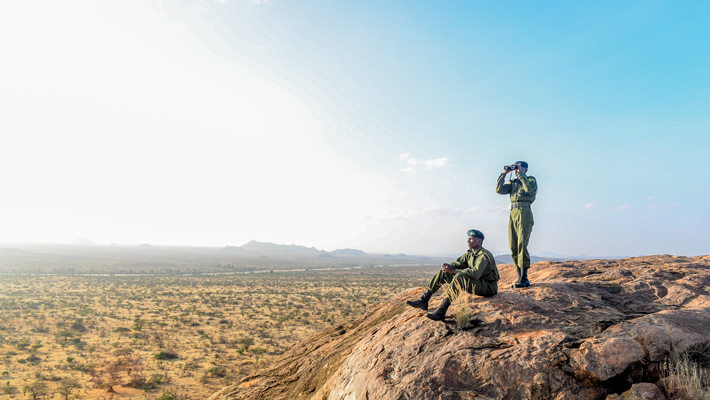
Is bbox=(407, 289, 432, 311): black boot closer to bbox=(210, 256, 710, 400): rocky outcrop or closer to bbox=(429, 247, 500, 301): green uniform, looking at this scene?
bbox=(210, 256, 710, 400): rocky outcrop

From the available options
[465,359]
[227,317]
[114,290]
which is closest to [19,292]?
[114,290]

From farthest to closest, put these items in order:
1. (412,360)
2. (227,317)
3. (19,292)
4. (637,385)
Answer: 1. (19,292)
2. (227,317)
3. (412,360)
4. (637,385)

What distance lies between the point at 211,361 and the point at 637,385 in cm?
1639

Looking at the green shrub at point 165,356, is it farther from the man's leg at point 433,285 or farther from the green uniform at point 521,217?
the green uniform at point 521,217

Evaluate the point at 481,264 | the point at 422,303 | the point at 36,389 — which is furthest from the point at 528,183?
the point at 36,389

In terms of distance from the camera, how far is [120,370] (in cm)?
1449

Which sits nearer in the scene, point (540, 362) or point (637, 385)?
point (637, 385)

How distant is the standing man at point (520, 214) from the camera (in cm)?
676

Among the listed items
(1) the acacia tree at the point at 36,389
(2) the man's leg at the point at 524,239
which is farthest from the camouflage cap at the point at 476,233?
(1) the acacia tree at the point at 36,389

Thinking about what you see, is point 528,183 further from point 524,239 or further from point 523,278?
point 523,278

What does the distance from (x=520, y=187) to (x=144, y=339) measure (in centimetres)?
2107

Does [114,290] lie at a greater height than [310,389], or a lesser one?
lesser

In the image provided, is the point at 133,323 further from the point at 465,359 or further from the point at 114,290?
the point at 465,359

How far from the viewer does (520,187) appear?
697 centimetres
